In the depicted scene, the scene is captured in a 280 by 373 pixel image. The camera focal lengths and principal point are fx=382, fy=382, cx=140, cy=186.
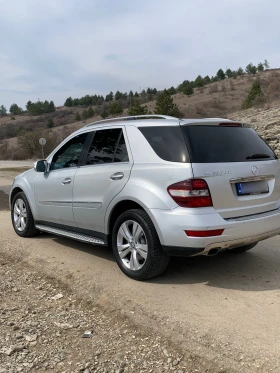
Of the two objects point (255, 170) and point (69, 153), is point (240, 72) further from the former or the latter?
point (255, 170)

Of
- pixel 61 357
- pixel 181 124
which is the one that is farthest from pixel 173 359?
pixel 181 124

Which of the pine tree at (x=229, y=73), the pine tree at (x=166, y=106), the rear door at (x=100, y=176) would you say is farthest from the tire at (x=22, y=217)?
the pine tree at (x=229, y=73)

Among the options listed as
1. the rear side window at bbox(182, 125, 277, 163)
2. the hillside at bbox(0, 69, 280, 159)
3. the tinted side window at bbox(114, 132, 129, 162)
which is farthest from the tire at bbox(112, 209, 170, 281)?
the hillside at bbox(0, 69, 280, 159)

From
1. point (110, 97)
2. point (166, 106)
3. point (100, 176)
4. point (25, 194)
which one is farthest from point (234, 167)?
point (110, 97)

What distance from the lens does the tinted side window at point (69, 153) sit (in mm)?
5180

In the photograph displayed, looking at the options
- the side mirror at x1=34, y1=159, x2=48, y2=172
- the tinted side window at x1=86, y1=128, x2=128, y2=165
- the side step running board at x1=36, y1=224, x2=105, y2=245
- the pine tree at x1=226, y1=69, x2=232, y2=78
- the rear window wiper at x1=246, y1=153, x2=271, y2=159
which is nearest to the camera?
the rear window wiper at x1=246, y1=153, x2=271, y2=159

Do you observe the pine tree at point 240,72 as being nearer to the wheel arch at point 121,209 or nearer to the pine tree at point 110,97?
the pine tree at point 110,97

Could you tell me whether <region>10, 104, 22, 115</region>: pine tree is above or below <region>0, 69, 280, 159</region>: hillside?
above

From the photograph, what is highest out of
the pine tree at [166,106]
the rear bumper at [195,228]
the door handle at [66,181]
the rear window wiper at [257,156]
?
the pine tree at [166,106]

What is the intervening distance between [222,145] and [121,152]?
1.17 m

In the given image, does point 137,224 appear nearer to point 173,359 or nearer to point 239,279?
point 239,279

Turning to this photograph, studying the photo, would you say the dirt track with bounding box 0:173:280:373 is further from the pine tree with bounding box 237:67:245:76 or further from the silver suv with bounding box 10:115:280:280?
the pine tree with bounding box 237:67:245:76

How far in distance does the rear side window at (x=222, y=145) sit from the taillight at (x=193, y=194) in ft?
0.79

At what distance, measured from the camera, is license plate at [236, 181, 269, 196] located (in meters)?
3.92
